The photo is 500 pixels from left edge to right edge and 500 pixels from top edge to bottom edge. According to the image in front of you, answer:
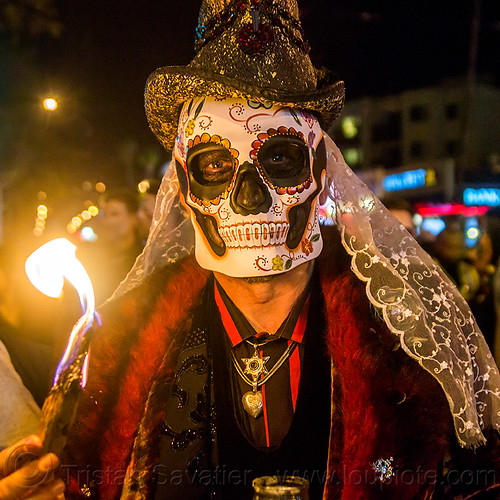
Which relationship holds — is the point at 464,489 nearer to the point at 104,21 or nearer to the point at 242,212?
the point at 242,212

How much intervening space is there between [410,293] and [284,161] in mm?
675

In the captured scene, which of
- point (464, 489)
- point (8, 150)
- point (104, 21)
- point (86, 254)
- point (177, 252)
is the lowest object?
point (464, 489)

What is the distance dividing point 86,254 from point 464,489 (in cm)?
352

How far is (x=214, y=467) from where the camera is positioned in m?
2.17

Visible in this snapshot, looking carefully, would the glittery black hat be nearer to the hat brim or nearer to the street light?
the hat brim

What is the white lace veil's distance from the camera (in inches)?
80.8

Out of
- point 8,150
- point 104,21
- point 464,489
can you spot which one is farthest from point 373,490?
point 8,150

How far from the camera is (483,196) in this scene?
24891mm

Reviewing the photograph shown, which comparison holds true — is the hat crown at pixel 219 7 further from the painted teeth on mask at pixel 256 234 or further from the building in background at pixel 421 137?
the building in background at pixel 421 137

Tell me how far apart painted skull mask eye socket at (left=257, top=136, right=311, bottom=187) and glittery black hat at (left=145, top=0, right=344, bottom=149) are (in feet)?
0.48


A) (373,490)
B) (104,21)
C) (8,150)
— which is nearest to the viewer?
(373,490)

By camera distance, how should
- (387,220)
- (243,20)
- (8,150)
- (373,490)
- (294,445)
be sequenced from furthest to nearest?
(8,150)
(387,220)
(243,20)
(294,445)
(373,490)

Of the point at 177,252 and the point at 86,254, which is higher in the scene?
the point at 86,254

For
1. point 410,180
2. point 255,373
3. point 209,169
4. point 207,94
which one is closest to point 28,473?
point 255,373
